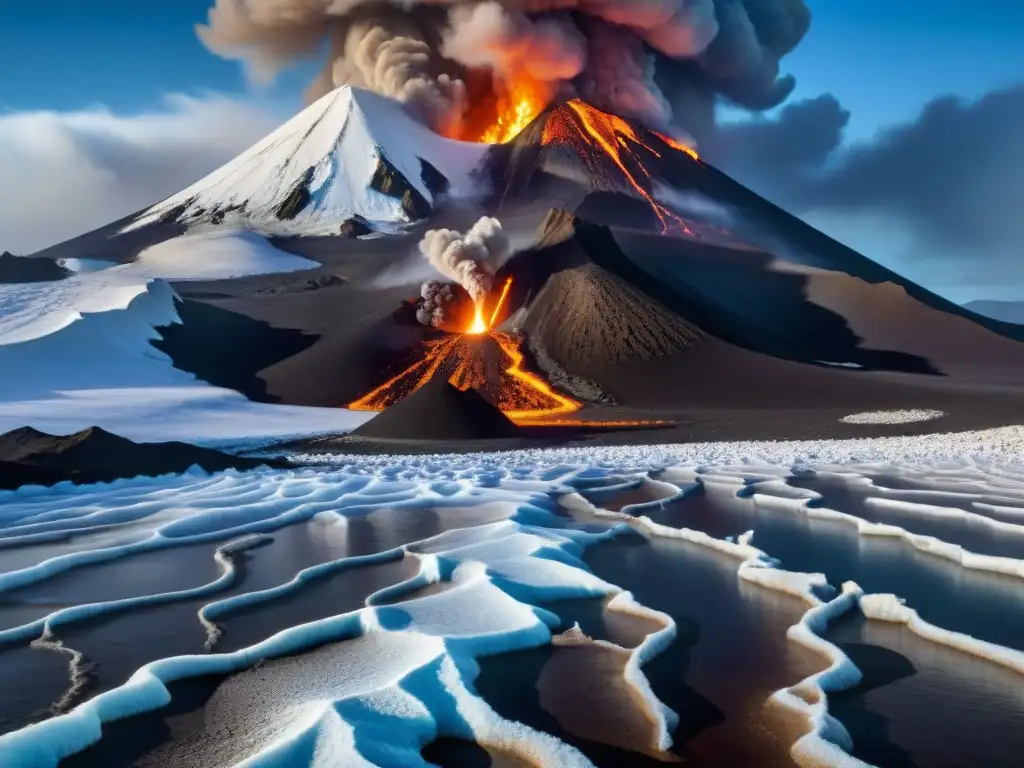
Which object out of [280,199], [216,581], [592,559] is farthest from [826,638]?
[280,199]

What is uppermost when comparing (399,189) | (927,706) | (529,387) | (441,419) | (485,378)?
(399,189)

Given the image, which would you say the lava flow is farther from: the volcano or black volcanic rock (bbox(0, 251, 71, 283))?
black volcanic rock (bbox(0, 251, 71, 283))

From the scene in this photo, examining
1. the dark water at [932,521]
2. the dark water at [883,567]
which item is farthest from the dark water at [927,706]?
the dark water at [932,521]

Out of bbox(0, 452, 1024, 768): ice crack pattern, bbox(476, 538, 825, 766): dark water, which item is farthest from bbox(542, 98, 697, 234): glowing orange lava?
bbox(476, 538, 825, 766): dark water

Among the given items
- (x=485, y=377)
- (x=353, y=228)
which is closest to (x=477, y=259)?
(x=485, y=377)

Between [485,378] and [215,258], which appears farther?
[215,258]

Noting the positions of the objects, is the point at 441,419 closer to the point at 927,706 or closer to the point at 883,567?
the point at 883,567

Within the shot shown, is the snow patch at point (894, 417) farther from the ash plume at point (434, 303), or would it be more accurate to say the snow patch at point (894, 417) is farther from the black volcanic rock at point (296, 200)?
the black volcanic rock at point (296, 200)

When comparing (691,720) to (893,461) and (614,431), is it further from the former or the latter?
(614,431)
